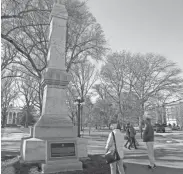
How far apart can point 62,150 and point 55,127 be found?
128 cm

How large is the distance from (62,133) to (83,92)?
21114 millimetres

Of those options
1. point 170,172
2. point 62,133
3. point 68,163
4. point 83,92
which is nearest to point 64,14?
point 62,133

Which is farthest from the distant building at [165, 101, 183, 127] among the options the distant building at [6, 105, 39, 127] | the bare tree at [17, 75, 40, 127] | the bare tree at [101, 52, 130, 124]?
the distant building at [6, 105, 39, 127]

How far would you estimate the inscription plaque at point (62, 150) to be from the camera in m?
5.13

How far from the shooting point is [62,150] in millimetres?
5289

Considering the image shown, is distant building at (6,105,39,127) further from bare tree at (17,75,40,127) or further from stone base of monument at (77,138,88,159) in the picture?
stone base of monument at (77,138,88,159)

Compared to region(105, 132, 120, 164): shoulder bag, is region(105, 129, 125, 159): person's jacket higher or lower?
higher

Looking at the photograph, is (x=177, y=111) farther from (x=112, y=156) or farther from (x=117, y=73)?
(x=112, y=156)

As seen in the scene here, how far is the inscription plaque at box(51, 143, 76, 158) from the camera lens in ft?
16.8

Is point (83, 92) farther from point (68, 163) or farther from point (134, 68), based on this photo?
point (68, 163)

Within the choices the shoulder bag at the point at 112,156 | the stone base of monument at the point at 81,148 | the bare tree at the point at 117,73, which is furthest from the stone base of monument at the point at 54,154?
the bare tree at the point at 117,73

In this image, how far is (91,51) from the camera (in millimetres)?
16484

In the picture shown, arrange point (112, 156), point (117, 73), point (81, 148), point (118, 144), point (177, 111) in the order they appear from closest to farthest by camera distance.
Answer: point (112, 156), point (118, 144), point (81, 148), point (117, 73), point (177, 111)

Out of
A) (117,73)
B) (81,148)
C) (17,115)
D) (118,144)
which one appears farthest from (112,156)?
(17,115)
